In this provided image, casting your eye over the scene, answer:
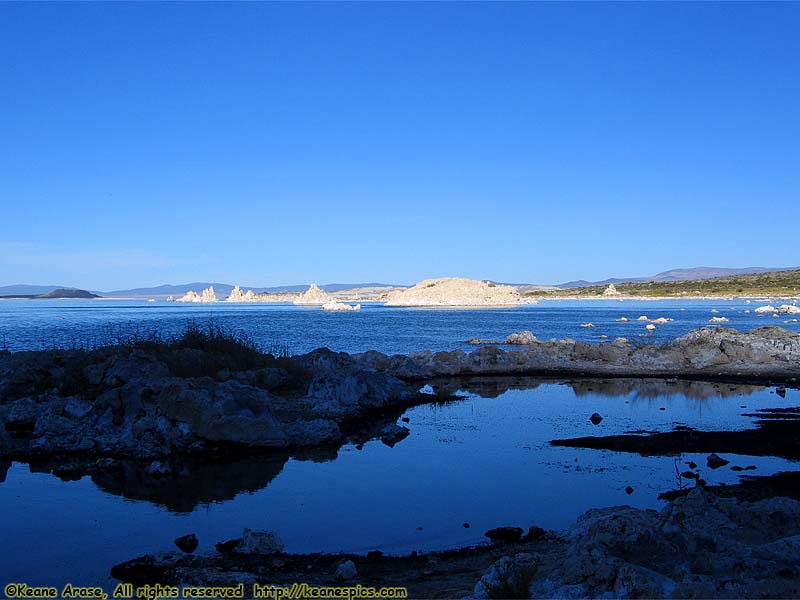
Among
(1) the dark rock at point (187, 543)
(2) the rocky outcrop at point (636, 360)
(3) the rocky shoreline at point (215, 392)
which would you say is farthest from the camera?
(2) the rocky outcrop at point (636, 360)

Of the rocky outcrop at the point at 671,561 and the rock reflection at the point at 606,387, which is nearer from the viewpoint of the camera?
the rocky outcrop at the point at 671,561

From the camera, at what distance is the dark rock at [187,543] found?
25.8 feet

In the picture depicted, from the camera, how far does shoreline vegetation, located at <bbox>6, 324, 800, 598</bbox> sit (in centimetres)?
552

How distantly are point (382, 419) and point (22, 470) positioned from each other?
816 cm

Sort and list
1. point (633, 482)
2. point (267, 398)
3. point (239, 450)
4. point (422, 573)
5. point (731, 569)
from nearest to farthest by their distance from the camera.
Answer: point (731, 569), point (422, 573), point (633, 482), point (239, 450), point (267, 398)

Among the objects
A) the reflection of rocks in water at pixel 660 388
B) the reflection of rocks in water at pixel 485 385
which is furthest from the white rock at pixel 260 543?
the reflection of rocks in water at pixel 660 388

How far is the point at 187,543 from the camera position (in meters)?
7.94

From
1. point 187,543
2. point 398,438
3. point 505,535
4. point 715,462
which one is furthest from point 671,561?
point 398,438

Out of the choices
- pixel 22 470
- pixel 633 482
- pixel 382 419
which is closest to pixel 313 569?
pixel 633 482

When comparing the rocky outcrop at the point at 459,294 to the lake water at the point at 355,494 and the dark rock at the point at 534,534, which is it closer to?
the lake water at the point at 355,494

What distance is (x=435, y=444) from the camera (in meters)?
14.2

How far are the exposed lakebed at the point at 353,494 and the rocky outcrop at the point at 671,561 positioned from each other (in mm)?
2502

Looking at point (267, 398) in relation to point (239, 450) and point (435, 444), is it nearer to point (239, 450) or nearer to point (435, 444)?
point (239, 450)

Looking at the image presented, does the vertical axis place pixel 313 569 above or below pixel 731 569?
below
